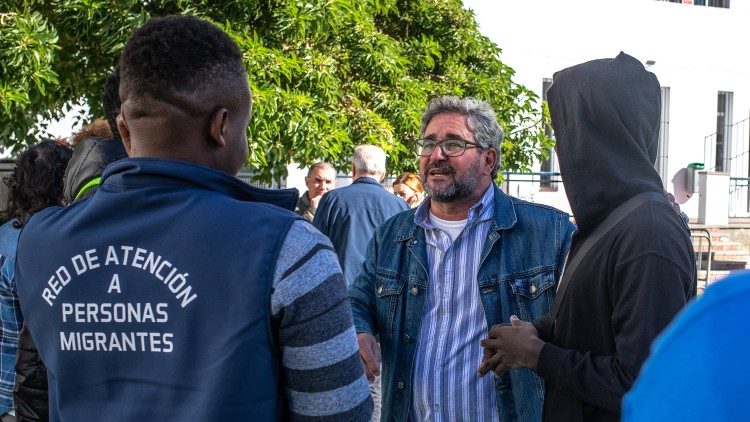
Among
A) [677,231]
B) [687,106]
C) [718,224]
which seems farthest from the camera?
[687,106]

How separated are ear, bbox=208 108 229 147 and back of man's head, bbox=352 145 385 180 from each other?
5.50 meters

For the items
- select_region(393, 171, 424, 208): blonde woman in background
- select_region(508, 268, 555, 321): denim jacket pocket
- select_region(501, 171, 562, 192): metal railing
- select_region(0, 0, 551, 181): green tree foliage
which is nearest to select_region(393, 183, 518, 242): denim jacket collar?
select_region(508, 268, 555, 321): denim jacket pocket

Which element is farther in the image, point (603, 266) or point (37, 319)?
point (603, 266)

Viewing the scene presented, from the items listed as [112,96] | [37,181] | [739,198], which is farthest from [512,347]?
[739,198]

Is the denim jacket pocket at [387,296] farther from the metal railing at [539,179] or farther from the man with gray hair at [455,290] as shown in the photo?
the metal railing at [539,179]

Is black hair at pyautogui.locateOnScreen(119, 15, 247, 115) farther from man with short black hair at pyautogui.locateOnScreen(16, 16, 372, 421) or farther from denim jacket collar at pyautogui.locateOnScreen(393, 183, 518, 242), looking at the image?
denim jacket collar at pyautogui.locateOnScreen(393, 183, 518, 242)

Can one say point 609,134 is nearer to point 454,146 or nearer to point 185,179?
point 185,179

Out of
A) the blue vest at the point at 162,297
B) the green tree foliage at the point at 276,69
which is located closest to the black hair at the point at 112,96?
the blue vest at the point at 162,297

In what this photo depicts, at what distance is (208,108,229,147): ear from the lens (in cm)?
185

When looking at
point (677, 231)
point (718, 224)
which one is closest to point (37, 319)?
point (677, 231)

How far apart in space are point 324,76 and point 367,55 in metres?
1.01

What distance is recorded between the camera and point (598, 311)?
96.3 inches

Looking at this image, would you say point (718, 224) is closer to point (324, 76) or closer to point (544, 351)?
point (324, 76)

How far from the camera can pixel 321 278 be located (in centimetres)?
175
